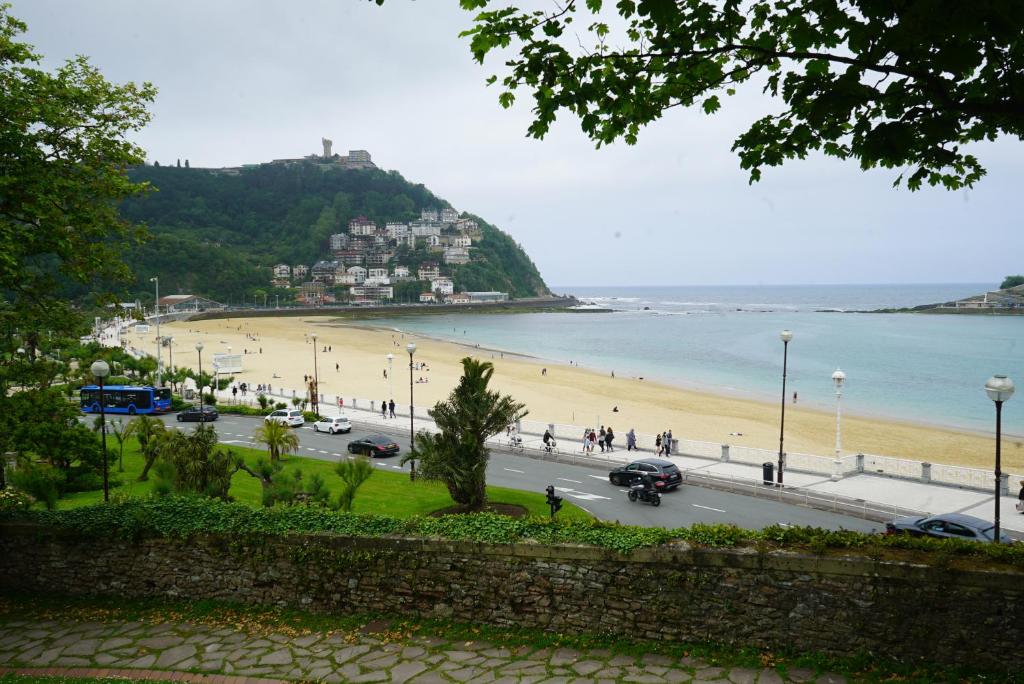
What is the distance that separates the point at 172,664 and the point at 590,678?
4.27 m

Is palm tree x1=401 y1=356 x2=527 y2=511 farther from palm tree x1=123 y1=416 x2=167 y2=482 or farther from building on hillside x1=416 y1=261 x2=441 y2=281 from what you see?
building on hillside x1=416 y1=261 x2=441 y2=281

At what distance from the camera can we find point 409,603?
25.1ft

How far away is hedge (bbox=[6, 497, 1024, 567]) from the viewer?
6395mm

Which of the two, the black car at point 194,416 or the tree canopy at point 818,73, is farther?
the black car at point 194,416

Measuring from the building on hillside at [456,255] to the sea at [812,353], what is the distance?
64957 millimetres

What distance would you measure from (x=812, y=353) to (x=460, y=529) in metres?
70.9

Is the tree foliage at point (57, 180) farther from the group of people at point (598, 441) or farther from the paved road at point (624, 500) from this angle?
the group of people at point (598, 441)

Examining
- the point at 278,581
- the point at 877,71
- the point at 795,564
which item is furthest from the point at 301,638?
the point at 877,71

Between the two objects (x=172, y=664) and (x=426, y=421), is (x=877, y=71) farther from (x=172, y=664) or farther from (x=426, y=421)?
(x=426, y=421)

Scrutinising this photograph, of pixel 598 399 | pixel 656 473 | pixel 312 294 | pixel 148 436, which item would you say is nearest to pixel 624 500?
pixel 656 473

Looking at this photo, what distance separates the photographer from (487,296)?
581 feet

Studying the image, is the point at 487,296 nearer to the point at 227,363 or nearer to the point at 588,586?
the point at 227,363

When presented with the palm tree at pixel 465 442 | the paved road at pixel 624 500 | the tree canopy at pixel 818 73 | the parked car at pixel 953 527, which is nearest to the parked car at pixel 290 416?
the paved road at pixel 624 500

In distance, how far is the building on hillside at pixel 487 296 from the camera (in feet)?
572
